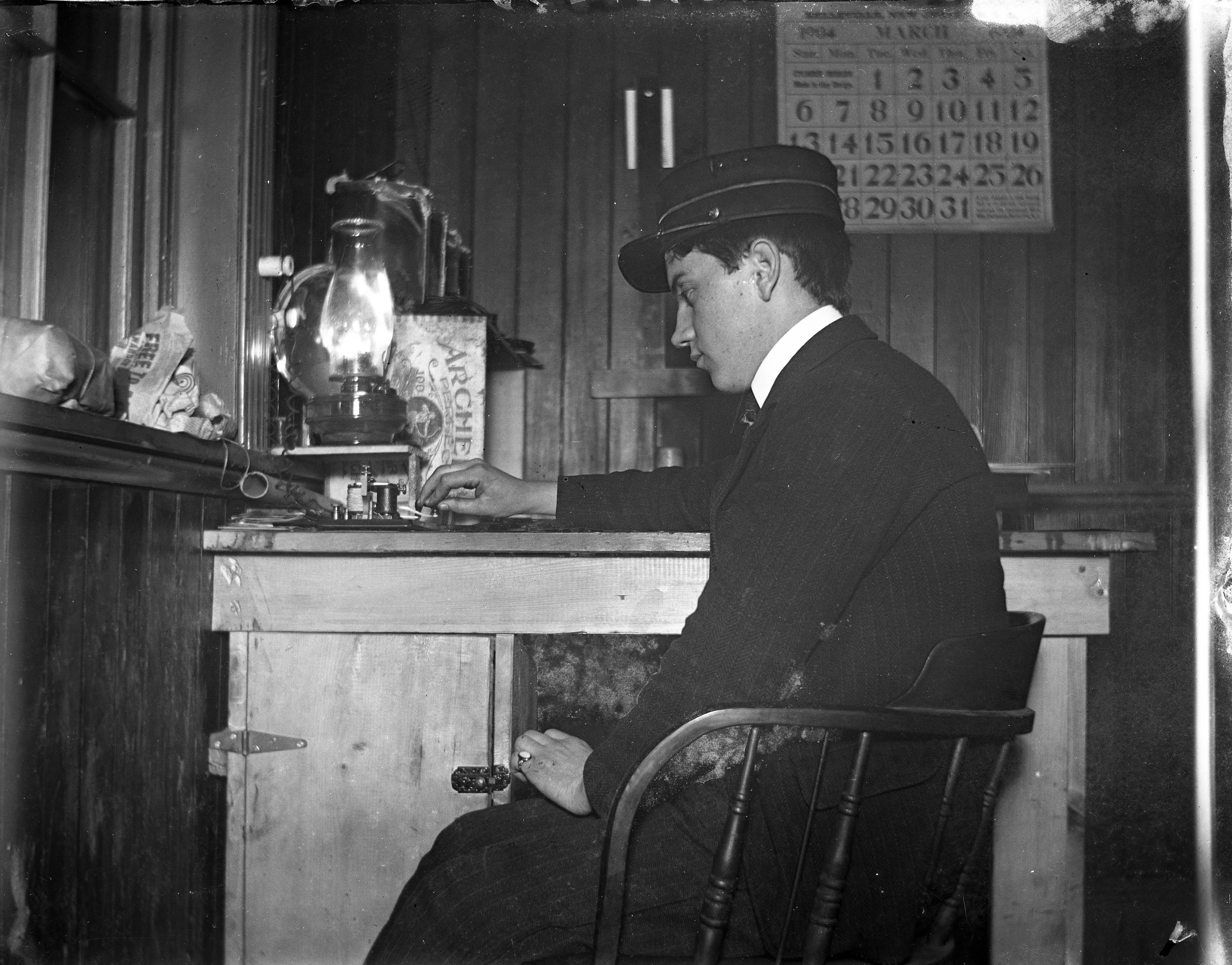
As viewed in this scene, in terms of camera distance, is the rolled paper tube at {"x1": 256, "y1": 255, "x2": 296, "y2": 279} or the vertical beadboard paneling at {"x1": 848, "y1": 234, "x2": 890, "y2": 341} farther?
the vertical beadboard paneling at {"x1": 848, "y1": 234, "x2": 890, "y2": 341}

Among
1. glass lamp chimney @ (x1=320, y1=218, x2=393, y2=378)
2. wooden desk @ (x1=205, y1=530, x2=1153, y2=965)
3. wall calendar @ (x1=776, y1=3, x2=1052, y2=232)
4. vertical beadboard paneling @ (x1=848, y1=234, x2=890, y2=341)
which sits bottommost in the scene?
wooden desk @ (x1=205, y1=530, x2=1153, y2=965)

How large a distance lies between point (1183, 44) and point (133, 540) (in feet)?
5.65

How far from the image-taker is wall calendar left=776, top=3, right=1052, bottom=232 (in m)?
2.41

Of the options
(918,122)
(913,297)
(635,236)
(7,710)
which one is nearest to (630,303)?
(635,236)

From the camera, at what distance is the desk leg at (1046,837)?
61.9 inches

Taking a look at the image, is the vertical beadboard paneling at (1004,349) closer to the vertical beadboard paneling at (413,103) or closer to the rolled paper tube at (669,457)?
the rolled paper tube at (669,457)

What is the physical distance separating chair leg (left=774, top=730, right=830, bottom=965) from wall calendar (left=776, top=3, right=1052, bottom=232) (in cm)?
177

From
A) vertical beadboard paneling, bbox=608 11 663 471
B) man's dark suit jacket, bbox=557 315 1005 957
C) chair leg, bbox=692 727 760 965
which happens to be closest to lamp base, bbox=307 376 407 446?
vertical beadboard paneling, bbox=608 11 663 471

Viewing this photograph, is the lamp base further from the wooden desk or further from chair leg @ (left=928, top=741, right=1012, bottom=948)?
chair leg @ (left=928, top=741, right=1012, bottom=948)

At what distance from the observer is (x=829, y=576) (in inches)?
Result: 44.6

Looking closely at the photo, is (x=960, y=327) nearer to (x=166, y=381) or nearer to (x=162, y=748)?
(x=166, y=381)

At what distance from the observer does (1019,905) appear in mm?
1591

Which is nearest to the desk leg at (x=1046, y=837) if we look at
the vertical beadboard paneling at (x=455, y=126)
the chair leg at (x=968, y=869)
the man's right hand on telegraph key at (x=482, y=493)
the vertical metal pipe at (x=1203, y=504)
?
the vertical metal pipe at (x=1203, y=504)

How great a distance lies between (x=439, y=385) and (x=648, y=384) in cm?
64
